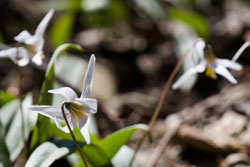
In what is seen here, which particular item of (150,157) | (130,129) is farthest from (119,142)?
(150,157)

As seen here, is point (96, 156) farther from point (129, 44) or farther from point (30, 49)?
point (129, 44)

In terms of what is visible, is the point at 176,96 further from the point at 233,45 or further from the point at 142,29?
the point at 142,29

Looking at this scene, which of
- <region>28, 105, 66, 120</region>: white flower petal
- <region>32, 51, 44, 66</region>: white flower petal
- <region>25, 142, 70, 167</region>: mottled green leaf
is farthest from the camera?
<region>32, 51, 44, 66</region>: white flower petal

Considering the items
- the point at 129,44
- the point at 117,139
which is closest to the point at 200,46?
the point at 117,139

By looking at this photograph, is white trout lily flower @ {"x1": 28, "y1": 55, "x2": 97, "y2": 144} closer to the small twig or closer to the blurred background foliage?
the small twig

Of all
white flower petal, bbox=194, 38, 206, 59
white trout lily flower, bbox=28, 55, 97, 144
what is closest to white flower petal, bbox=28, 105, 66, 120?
white trout lily flower, bbox=28, 55, 97, 144

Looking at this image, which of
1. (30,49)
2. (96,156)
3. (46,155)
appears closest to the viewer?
(46,155)
